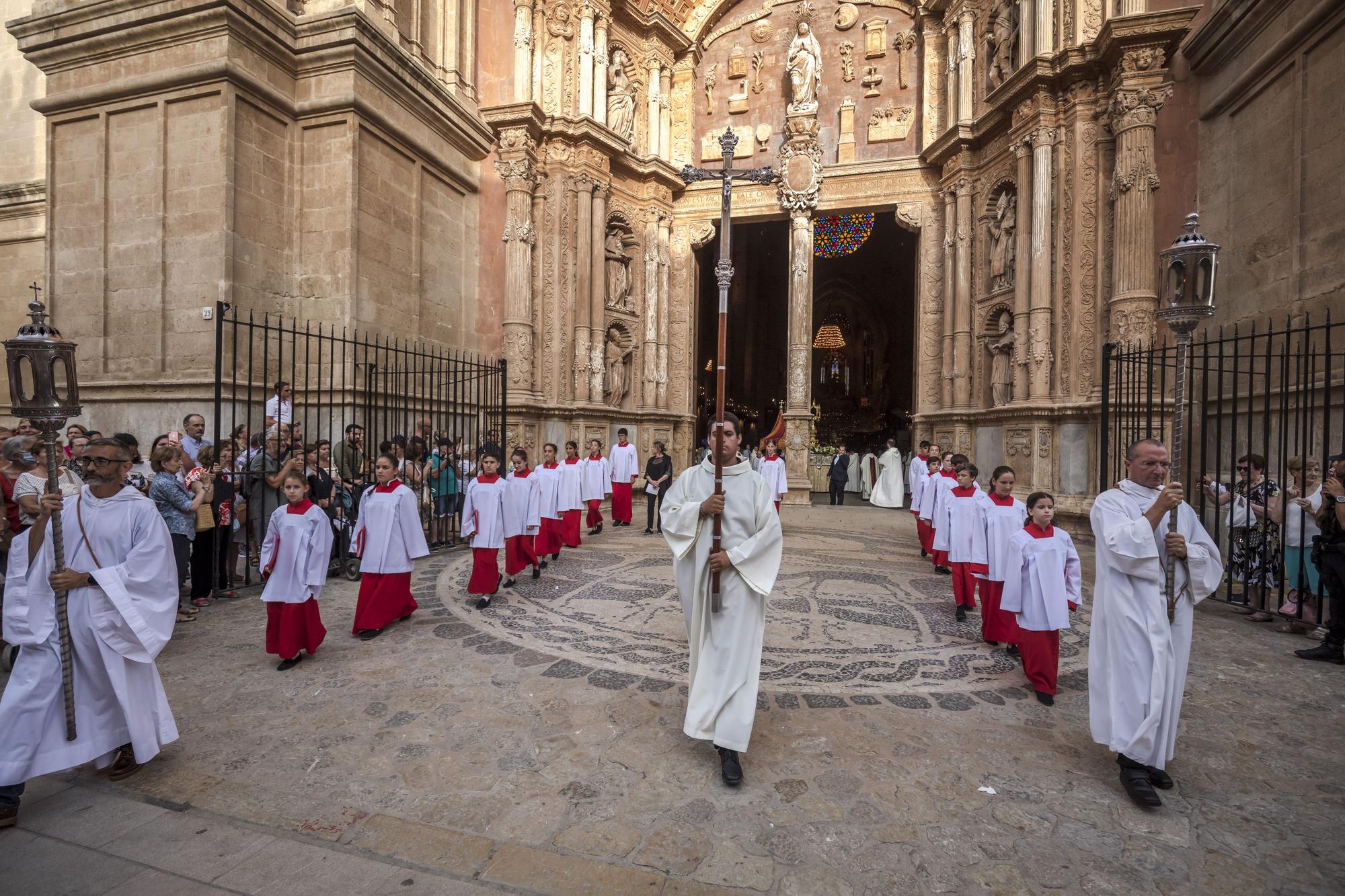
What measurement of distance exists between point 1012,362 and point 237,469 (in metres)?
14.1

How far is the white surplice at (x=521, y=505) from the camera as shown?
785 cm

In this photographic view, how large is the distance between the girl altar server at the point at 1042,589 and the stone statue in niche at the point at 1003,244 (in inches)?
438

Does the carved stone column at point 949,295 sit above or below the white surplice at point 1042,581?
above

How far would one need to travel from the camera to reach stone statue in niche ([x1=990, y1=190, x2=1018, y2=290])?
47.9 feet

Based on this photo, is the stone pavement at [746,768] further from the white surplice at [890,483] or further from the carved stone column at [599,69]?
the carved stone column at [599,69]

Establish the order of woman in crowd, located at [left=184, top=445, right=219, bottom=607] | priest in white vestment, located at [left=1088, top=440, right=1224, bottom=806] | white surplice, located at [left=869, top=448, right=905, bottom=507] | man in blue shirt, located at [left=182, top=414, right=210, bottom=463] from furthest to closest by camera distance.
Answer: white surplice, located at [left=869, top=448, right=905, bottom=507] < man in blue shirt, located at [left=182, top=414, right=210, bottom=463] < woman in crowd, located at [left=184, top=445, right=219, bottom=607] < priest in white vestment, located at [left=1088, top=440, right=1224, bottom=806]

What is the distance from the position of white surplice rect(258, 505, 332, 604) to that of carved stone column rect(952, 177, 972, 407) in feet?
47.0

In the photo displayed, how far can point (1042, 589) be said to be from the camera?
4879mm

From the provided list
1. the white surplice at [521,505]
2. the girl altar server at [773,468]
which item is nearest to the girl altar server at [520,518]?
the white surplice at [521,505]

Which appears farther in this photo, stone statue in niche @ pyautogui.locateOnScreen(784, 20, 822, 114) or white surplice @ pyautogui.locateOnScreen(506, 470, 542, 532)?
stone statue in niche @ pyautogui.locateOnScreen(784, 20, 822, 114)

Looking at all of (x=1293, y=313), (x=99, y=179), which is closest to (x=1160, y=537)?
(x=1293, y=313)

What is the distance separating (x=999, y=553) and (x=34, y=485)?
797 centimetres

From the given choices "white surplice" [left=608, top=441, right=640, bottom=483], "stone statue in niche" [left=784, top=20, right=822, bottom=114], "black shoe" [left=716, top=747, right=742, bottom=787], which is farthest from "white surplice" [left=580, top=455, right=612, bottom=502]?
"stone statue in niche" [left=784, top=20, right=822, bottom=114]

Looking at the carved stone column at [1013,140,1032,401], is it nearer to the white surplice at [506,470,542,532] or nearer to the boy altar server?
the boy altar server
